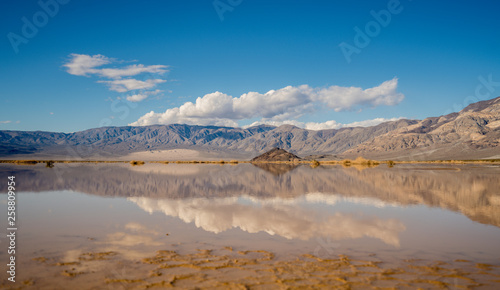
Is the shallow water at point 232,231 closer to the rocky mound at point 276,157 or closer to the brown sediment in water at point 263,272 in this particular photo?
the brown sediment in water at point 263,272

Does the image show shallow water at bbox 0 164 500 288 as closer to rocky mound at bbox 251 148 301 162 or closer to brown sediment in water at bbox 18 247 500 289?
brown sediment in water at bbox 18 247 500 289

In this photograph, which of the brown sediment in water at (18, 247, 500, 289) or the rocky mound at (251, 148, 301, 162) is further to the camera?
the rocky mound at (251, 148, 301, 162)

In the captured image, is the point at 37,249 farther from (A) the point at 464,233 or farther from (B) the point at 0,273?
(A) the point at 464,233

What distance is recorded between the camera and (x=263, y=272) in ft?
19.3

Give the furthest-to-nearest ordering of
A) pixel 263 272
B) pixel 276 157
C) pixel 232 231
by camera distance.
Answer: pixel 276 157 → pixel 232 231 → pixel 263 272

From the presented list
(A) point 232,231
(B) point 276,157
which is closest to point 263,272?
(A) point 232,231

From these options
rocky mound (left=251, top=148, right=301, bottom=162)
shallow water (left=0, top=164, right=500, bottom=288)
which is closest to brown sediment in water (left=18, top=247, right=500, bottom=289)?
shallow water (left=0, top=164, right=500, bottom=288)

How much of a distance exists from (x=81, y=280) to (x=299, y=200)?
11582 mm

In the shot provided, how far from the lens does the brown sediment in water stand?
5.36m

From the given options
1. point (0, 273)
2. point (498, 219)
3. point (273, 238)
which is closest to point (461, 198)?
point (498, 219)

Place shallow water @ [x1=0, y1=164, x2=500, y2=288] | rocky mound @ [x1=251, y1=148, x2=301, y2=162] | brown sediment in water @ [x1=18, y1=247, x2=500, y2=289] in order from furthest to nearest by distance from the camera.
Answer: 1. rocky mound @ [x1=251, y1=148, x2=301, y2=162]
2. shallow water @ [x1=0, y1=164, x2=500, y2=288]
3. brown sediment in water @ [x1=18, y1=247, x2=500, y2=289]

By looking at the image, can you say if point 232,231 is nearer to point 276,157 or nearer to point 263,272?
point 263,272

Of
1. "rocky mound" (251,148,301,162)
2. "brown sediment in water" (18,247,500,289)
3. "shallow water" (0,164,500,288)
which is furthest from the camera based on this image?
"rocky mound" (251,148,301,162)

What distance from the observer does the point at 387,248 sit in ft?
24.9
